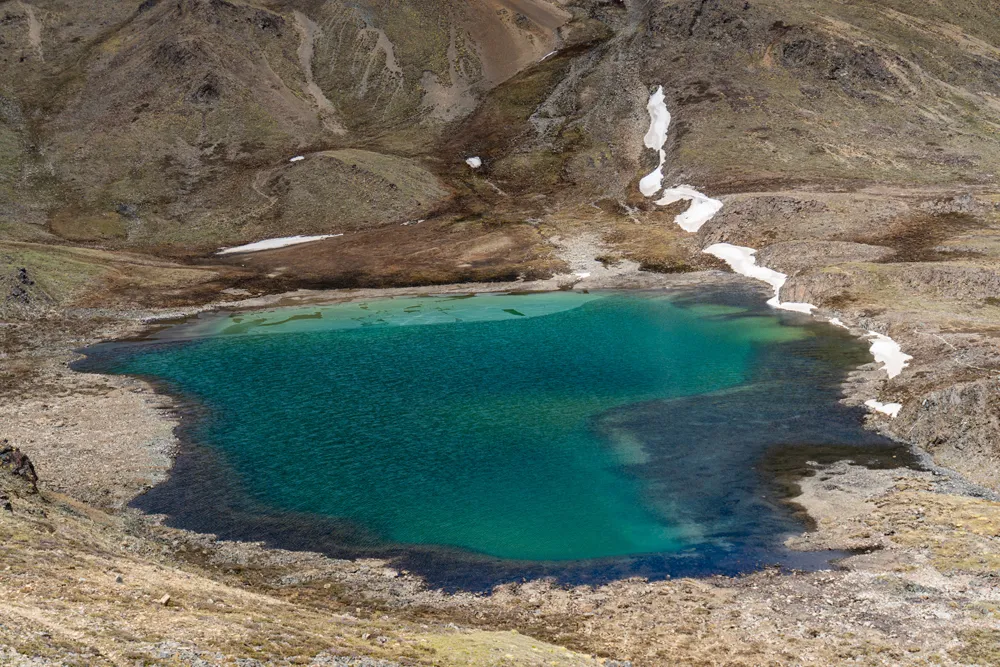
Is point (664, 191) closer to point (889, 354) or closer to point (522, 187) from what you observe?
point (522, 187)

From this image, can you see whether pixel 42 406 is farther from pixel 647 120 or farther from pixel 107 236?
pixel 647 120

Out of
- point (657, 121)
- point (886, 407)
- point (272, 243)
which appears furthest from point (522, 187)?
point (886, 407)

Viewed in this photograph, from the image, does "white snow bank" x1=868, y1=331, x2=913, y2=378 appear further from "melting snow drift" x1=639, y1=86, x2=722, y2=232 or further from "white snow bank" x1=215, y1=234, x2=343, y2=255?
"white snow bank" x1=215, y1=234, x2=343, y2=255

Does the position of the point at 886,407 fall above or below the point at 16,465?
below

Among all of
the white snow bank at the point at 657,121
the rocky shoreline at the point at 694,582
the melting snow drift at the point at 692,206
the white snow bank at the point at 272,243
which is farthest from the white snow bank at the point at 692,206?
the rocky shoreline at the point at 694,582

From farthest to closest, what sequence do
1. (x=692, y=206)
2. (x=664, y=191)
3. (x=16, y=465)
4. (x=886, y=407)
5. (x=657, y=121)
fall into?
(x=657, y=121) < (x=664, y=191) < (x=692, y=206) < (x=886, y=407) < (x=16, y=465)

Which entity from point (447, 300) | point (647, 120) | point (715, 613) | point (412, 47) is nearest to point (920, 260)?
point (447, 300)

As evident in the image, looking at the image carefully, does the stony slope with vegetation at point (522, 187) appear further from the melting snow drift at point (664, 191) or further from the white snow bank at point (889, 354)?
the melting snow drift at point (664, 191)
